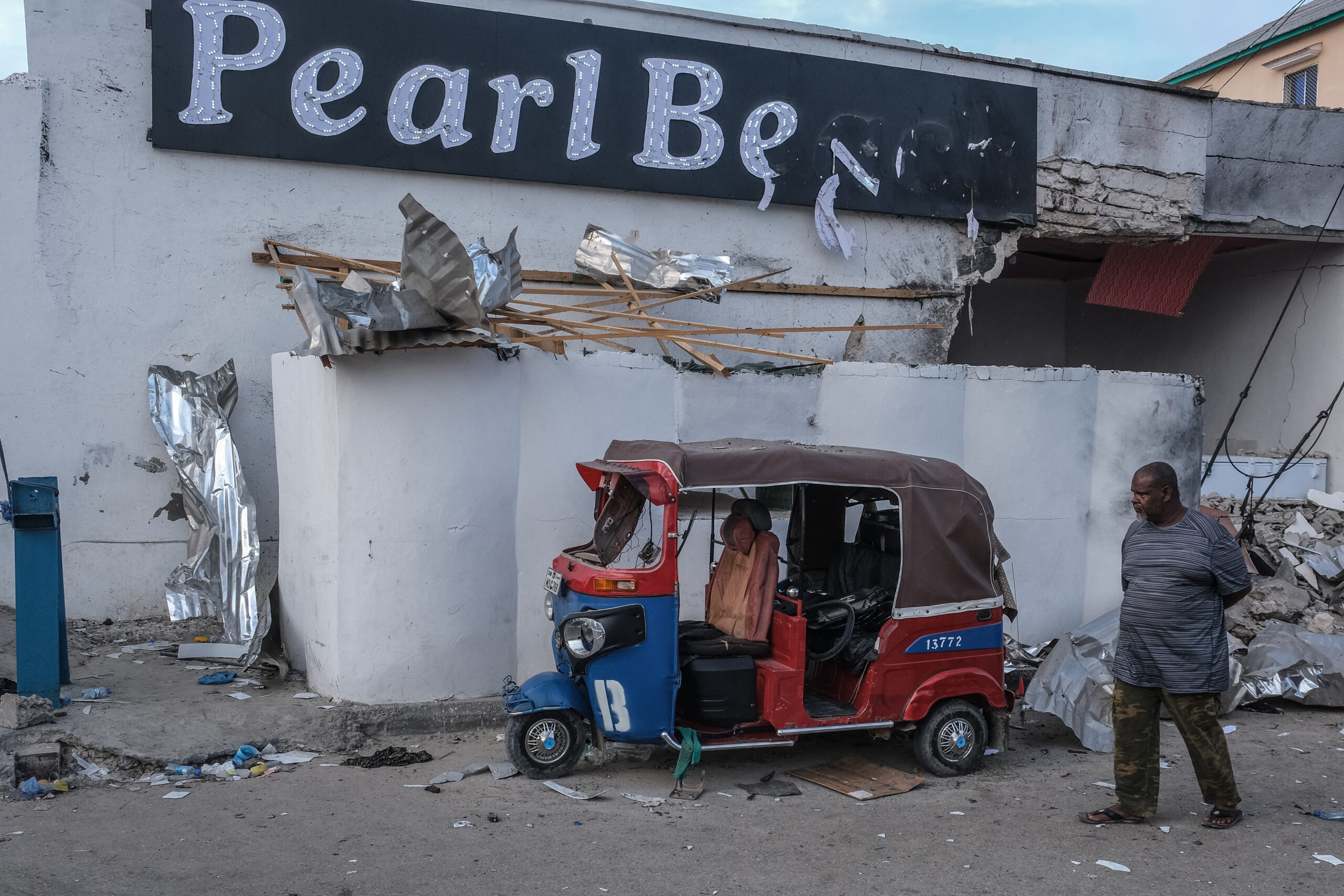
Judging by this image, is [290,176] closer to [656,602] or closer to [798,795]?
[656,602]

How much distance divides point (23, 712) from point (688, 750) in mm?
3755

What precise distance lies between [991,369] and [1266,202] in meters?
5.82

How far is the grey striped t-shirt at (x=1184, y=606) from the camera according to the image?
5.05 metres

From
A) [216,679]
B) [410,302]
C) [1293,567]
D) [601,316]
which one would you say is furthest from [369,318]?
[1293,567]

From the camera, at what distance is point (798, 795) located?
18.9 feet

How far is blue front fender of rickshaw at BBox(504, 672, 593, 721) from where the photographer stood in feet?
18.6

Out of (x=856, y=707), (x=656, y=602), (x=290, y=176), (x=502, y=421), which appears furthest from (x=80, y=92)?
(x=856, y=707)

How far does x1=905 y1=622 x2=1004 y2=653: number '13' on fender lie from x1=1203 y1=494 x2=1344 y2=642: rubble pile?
4116mm

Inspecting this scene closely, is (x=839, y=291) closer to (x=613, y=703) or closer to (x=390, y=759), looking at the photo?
(x=613, y=703)

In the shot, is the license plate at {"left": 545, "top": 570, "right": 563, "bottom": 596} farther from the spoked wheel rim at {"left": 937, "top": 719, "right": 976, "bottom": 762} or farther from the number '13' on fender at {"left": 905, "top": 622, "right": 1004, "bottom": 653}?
the spoked wheel rim at {"left": 937, "top": 719, "right": 976, "bottom": 762}

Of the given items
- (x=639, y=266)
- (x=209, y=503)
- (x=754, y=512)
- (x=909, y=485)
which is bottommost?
(x=209, y=503)

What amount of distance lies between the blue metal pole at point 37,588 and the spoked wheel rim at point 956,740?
17.2 ft

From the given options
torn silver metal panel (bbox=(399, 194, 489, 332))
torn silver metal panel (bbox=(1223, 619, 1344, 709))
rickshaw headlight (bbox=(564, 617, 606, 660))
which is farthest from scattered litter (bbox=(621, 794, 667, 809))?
torn silver metal panel (bbox=(1223, 619, 1344, 709))

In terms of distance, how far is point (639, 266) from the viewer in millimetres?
9258
